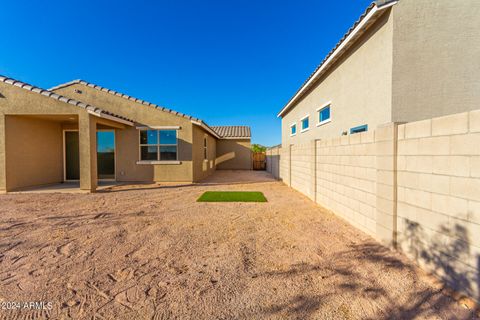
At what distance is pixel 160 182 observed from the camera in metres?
10.4

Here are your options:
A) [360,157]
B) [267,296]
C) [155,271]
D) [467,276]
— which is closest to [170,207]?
[155,271]

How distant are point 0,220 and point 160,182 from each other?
579 cm

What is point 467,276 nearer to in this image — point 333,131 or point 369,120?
point 369,120

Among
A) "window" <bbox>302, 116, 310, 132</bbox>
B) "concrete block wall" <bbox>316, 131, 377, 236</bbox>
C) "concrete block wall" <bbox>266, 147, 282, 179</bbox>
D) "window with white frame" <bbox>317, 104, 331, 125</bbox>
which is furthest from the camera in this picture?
"concrete block wall" <bbox>266, 147, 282, 179</bbox>

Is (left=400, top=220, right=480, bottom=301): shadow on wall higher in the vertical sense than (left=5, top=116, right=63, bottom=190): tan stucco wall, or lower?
lower

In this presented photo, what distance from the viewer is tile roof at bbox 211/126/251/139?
21.0 metres

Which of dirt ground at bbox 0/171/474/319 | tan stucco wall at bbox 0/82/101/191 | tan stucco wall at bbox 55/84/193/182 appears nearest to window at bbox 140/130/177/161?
tan stucco wall at bbox 55/84/193/182

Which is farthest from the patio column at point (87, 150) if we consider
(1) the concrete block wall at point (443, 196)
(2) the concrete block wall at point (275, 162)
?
(2) the concrete block wall at point (275, 162)

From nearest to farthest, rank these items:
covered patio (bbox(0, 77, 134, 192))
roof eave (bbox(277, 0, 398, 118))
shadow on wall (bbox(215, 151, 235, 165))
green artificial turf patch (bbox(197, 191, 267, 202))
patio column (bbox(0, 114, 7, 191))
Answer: roof eave (bbox(277, 0, 398, 118)) < green artificial turf patch (bbox(197, 191, 267, 202)) < patio column (bbox(0, 114, 7, 191)) < covered patio (bbox(0, 77, 134, 192)) < shadow on wall (bbox(215, 151, 235, 165))

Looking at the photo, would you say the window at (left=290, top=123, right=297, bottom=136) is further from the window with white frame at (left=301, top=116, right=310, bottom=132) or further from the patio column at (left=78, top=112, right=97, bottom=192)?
the patio column at (left=78, top=112, right=97, bottom=192)

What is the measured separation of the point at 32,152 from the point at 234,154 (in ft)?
48.0

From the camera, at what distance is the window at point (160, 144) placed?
10.4m

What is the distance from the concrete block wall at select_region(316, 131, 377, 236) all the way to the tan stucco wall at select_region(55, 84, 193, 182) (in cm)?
655

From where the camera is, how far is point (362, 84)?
6.21 meters
